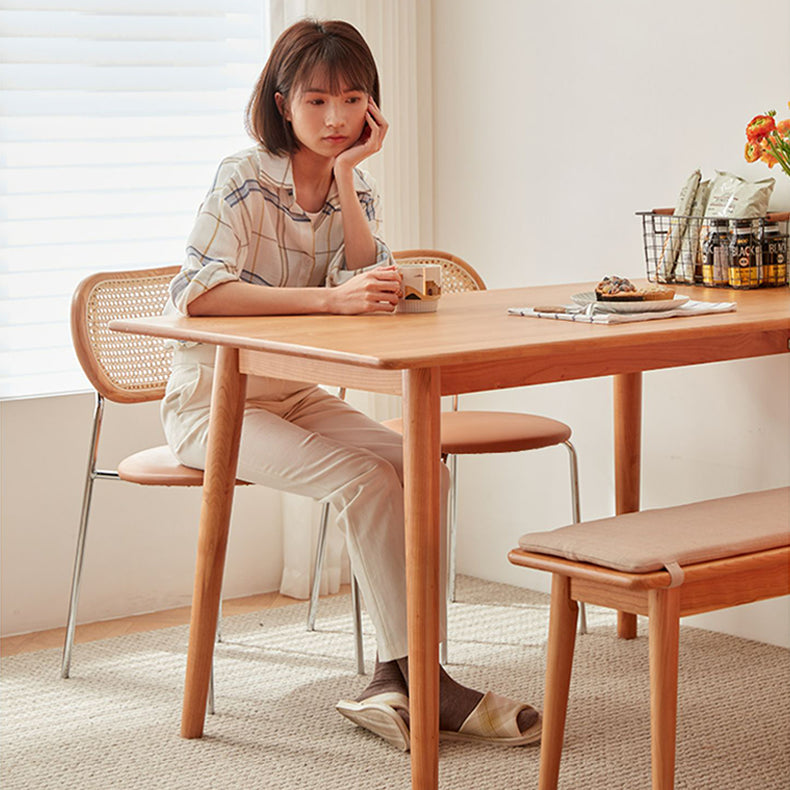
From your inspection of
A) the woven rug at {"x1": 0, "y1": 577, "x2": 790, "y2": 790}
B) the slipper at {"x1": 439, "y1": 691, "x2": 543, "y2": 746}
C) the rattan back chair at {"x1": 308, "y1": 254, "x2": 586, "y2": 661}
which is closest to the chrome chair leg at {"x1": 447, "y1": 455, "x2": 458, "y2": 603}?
the rattan back chair at {"x1": 308, "y1": 254, "x2": 586, "y2": 661}

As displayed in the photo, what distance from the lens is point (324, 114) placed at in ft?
8.03

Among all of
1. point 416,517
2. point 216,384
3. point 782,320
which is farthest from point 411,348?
point 782,320

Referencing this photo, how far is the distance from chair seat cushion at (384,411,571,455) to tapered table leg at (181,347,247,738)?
23.3 inches

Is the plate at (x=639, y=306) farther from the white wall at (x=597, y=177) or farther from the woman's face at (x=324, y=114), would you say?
the white wall at (x=597, y=177)

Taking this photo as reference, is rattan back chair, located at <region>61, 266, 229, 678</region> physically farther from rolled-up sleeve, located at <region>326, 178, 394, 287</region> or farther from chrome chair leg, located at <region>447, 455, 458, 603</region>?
chrome chair leg, located at <region>447, 455, 458, 603</region>

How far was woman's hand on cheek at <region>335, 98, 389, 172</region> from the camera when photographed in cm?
251

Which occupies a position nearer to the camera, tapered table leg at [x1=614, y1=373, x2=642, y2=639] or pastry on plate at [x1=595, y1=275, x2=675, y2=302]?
pastry on plate at [x1=595, y1=275, x2=675, y2=302]

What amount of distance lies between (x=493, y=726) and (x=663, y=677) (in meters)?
0.60

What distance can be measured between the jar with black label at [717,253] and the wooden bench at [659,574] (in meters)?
0.76

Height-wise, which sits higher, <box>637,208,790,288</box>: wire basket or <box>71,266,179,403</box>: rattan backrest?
<box>637,208,790,288</box>: wire basket

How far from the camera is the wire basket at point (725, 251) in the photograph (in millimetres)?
2637

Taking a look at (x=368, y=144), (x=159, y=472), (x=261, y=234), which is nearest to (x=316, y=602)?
(x=159, y=472)

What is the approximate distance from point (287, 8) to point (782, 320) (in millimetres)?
1654

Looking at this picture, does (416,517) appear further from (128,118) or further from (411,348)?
(128,118)
